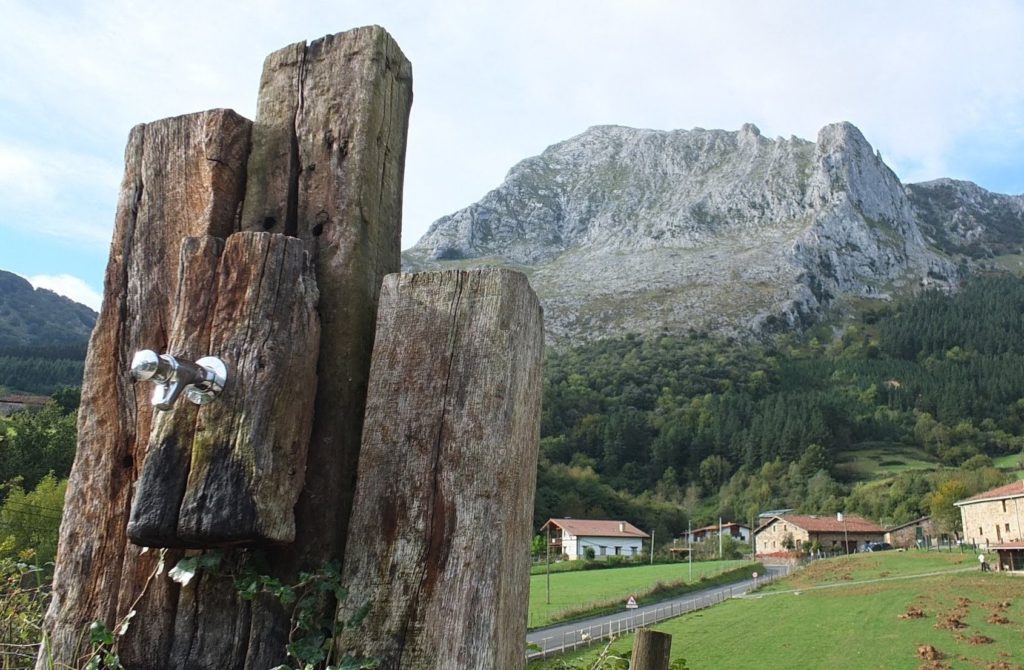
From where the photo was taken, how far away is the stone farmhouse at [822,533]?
80.8m

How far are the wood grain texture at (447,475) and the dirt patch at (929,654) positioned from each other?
2717 centimetres

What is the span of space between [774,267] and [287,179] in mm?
157984

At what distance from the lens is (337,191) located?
257 cm

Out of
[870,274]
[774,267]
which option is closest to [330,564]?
[774,267]

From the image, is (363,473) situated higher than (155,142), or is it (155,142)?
(155,142)

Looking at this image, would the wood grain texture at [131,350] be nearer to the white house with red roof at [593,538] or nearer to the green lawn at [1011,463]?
the white house with red roof at [593,538]

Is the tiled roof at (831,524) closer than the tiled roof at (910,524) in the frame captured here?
Yes

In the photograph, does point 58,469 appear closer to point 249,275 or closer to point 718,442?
point 249,275

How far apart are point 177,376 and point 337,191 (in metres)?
0.90

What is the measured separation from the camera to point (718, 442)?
11538cm

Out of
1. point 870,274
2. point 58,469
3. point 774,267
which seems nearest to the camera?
point 58,469

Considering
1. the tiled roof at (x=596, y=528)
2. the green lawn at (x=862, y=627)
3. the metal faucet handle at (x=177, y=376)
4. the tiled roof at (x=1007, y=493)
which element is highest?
the tiled roof at (x=1007, y=493)

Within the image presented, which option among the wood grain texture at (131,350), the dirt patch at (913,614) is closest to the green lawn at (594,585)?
the dirt patch at (913,614)

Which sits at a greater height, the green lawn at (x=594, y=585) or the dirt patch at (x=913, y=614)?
the dirt patch at (x=913, y=614)
